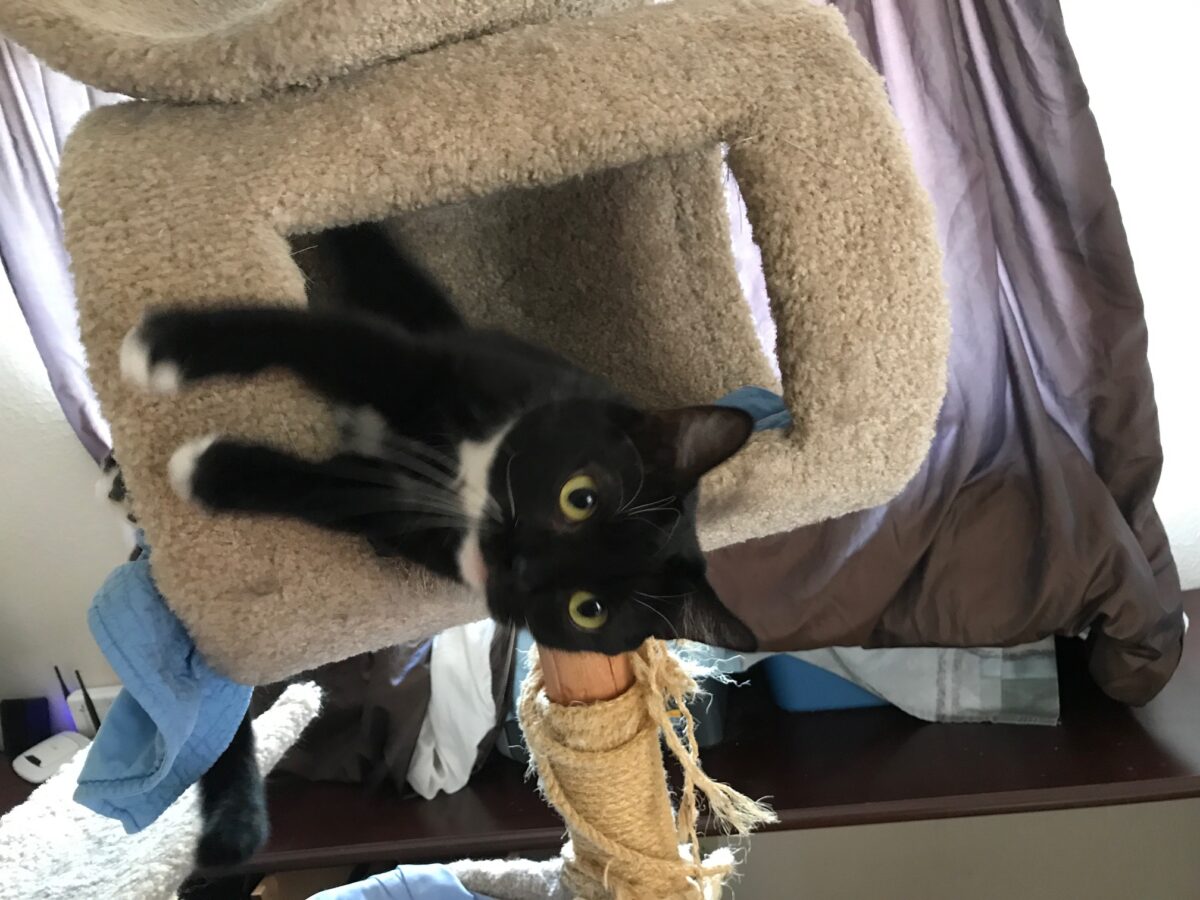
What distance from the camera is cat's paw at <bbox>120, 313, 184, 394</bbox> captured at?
52 cm

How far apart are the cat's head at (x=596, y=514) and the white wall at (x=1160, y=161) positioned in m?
0.99

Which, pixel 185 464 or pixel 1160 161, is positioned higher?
pixel 185 464

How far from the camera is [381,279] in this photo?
77 cm

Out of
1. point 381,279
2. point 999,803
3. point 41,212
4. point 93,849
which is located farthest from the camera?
point 41,212

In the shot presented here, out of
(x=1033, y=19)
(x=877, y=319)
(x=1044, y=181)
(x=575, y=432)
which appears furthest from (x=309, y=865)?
(x=1033, y=19)

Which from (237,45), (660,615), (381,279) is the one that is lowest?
(660,615)

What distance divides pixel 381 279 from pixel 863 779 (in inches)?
37.4

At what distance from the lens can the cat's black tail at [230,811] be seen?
66 cm

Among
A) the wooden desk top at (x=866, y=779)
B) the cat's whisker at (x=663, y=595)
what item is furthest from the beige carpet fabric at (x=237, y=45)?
the wooden desk top at (x=866, y=779)

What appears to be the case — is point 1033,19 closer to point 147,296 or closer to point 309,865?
point 147,296

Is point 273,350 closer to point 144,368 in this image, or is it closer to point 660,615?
point 144,368

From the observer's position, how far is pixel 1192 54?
1232 millimetres

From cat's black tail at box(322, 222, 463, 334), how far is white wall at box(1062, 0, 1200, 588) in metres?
0.97

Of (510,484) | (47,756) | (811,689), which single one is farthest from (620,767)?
(47,756)
